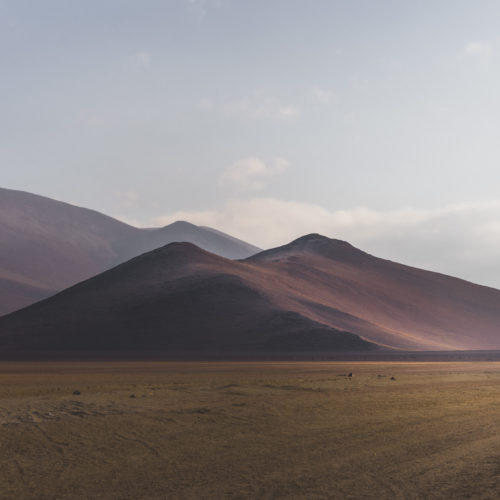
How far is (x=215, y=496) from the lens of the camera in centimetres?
866

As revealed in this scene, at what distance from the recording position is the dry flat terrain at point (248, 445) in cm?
912

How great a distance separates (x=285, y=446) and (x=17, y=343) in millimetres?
69896

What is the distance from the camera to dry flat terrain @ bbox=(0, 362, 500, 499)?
9.12m

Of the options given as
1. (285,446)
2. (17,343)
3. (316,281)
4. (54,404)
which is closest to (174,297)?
(17,343)

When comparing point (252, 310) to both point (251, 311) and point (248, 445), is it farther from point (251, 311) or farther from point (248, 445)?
point (248, 445)

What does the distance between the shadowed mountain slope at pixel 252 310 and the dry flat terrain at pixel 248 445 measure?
1970 inches

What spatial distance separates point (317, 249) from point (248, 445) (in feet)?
422

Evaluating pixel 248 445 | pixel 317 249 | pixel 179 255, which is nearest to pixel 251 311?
pixel 179 255

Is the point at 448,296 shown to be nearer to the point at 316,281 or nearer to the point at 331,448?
the point at 316,281

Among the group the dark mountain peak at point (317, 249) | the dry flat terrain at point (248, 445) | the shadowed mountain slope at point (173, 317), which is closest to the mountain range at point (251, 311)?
the shadowed mountain slope at point (173, 317)

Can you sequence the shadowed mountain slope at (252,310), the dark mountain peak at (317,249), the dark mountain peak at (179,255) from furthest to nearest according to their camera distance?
the dark mountain peak at (317,249) < the dark mountain peak at (179,255) < the shadowed mountain slope at (252,310)

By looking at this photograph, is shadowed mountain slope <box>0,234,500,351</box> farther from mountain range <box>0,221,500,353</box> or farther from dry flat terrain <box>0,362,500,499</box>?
dry flat terrain <box>0,362,500,499</box>

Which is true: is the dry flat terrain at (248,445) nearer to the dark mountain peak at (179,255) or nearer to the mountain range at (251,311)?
the mountain range at (251,311)

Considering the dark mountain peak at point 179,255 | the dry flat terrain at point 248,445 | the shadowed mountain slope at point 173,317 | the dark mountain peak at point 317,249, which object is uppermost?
the dark mountain peak at point 317,249
